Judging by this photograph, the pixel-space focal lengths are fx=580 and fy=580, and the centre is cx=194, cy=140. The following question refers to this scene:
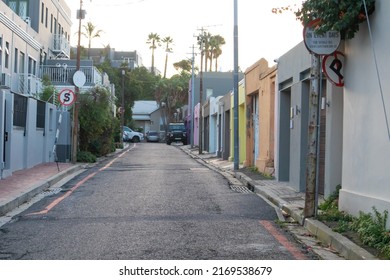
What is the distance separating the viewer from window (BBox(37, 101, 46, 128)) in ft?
70.4

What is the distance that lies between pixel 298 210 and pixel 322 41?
3.21 meters

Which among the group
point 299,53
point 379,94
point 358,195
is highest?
point 299,53

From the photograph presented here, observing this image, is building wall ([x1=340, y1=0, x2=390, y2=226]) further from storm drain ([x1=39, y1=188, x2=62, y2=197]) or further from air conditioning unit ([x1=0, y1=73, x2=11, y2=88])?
air conditioning unit ([x1=0, y1=73, x2=11, y2=88])

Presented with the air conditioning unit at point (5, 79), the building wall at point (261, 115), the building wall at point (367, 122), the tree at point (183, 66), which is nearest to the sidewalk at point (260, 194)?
the building wall at point (367, 122)

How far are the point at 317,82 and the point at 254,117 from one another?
13.1 m

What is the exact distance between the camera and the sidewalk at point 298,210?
7.26 metres

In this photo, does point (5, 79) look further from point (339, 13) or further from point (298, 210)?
point (339, 13)

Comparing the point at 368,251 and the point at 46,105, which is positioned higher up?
the point at 46,105

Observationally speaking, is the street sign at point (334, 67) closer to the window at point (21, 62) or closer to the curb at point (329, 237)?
the curb at point (329, 237)
